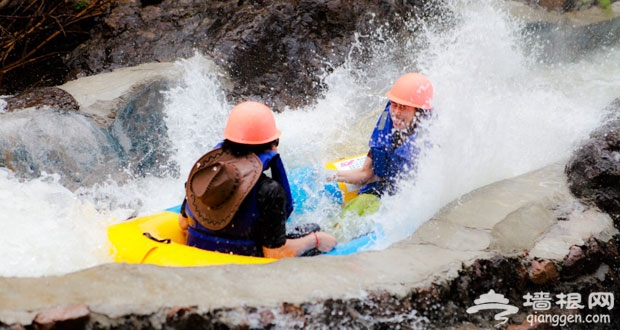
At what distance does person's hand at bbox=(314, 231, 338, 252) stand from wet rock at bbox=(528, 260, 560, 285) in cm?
113

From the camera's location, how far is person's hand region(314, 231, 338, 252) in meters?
3.61

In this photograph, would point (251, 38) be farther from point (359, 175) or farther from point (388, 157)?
point (388, 157)

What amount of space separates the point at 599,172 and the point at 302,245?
2.04 metres

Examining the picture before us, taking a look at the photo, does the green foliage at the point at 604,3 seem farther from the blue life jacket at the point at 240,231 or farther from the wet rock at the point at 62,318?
the wet rock at the point at 62,318

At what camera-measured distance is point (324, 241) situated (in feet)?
11.9

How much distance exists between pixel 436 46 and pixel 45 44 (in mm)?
4870

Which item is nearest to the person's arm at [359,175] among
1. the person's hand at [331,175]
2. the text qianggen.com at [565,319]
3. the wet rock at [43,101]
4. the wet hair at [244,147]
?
the person's hand at [331,175]

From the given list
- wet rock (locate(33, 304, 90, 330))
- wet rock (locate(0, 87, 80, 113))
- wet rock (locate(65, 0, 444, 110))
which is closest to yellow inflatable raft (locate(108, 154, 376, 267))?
wet rock (locate(33, 304, 90, 330))

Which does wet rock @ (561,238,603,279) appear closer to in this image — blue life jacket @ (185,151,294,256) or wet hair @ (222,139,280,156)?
blue life jacket @ (185,151,294,256)

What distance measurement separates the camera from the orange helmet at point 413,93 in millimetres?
4250

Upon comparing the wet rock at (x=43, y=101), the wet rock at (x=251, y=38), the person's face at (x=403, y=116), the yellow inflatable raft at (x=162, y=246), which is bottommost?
the yellow inflatable raft at (x=162, y=246)

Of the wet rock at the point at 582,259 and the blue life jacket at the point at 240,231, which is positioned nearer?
the blue life jacket at the point at 240,231

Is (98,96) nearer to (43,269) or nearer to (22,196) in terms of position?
(22,196)

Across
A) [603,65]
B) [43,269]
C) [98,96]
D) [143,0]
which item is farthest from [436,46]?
[43,269]
